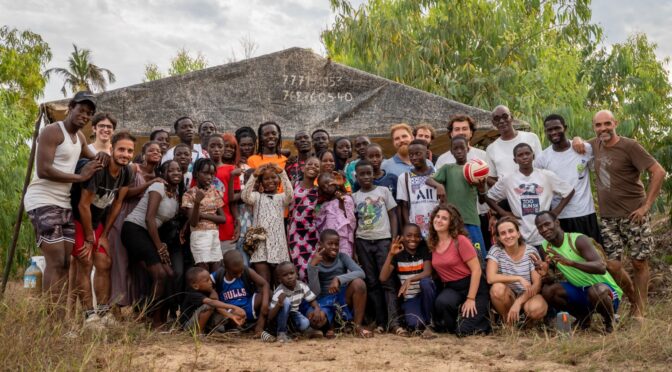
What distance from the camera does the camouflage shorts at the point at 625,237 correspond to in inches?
227

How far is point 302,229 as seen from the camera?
19.3 ft

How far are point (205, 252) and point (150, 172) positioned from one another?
842 mm

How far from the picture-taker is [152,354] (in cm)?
446

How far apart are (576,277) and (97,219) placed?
3793 mm

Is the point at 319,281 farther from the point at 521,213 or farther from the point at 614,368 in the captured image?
the point at 614,368

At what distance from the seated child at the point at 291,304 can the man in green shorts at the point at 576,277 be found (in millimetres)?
1843

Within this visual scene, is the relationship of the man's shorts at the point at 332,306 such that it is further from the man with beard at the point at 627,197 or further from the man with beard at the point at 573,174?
the man with beard at the point at 627,197

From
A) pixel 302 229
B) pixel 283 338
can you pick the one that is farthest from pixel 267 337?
pixel 302 229

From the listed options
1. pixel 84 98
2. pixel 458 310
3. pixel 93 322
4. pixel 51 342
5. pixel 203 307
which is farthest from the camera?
pixel 458 310

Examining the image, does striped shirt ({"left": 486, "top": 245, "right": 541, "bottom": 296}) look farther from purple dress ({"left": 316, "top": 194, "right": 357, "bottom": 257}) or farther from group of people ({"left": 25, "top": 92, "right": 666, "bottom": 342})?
purple dress ({"left": 316, "top": 194, "right": 357, "bottom": 257})

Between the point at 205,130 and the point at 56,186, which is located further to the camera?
the point at 205,130

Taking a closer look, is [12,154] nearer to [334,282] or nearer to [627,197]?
[334,282]

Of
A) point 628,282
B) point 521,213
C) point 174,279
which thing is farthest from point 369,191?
point 628,282

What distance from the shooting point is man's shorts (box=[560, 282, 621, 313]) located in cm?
534
